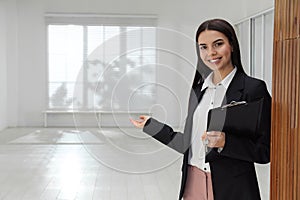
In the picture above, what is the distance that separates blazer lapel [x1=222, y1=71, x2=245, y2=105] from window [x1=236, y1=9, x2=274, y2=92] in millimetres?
4645

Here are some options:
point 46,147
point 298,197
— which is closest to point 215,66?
point 298,197

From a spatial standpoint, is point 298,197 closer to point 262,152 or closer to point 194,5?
point 262,152

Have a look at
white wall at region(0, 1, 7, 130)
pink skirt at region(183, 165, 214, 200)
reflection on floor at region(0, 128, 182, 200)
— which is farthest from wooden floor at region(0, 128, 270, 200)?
white wall at region(0, 1, 7, 130)

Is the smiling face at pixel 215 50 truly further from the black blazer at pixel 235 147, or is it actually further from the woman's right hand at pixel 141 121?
the woman's right hand at pixel 141 121

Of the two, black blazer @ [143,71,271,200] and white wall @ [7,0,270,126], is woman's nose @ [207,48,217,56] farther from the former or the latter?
white wall @ [7,0,270,126]

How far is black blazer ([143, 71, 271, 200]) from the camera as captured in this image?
1035 mm

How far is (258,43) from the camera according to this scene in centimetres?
637

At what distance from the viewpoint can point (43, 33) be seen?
808cm

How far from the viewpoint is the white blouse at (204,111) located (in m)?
1.10

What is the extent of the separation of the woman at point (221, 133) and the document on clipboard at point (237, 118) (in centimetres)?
1

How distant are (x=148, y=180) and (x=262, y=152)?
3194mm

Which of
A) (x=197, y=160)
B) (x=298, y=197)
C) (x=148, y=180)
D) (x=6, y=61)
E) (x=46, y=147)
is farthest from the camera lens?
(x=6, y=61)

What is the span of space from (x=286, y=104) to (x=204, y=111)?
225mm

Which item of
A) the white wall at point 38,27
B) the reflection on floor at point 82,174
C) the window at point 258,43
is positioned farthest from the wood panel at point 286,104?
the white wall at point 38,27
